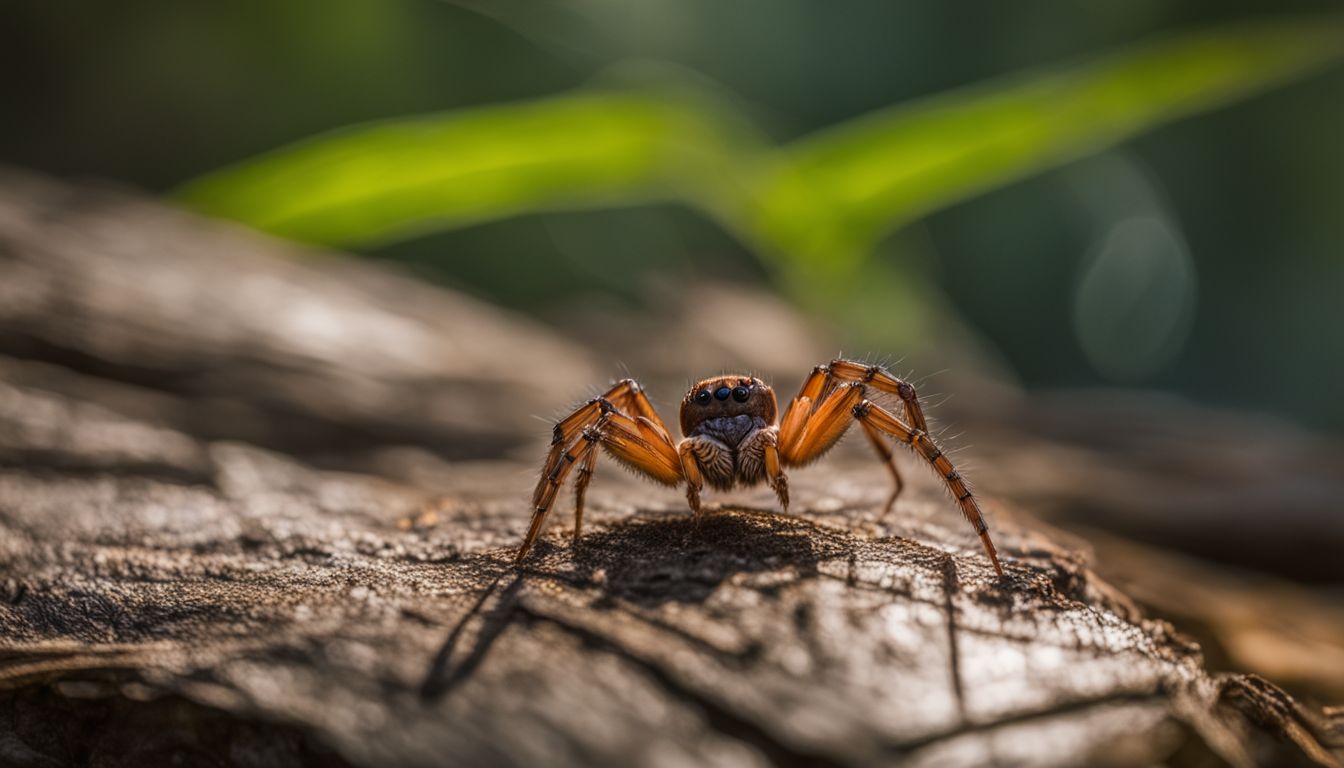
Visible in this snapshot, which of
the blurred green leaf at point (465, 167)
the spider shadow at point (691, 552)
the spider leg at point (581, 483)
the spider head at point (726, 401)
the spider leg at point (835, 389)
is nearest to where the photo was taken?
the spider shadow at point (691, 552)

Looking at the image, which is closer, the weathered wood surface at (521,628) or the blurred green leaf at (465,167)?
the weathered wood surface at (521,628)

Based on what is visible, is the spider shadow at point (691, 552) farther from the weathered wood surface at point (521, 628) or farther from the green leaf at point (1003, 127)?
the green leaf at point (1003, 127)

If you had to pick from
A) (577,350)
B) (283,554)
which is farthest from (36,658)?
(577,350)

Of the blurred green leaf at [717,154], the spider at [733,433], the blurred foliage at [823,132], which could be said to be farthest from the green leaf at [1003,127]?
the spider at [733,433]

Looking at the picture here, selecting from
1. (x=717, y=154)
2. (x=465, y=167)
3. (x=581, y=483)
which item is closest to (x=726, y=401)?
(x=581, y=483)

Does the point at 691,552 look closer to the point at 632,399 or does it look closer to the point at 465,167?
the point at 632,399
